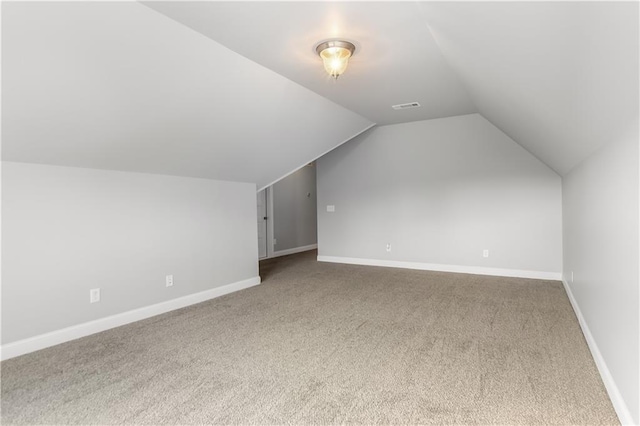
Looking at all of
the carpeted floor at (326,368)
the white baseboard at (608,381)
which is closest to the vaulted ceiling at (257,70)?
the white baseboard at (608,381)

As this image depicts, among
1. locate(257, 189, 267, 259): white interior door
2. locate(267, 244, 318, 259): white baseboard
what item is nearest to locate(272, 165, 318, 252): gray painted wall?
locate(267, 244, 318, 259): white baseboard

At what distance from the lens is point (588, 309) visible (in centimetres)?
287

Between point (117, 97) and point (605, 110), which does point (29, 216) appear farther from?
point (605, 110)

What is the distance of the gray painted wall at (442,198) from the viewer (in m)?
5.27

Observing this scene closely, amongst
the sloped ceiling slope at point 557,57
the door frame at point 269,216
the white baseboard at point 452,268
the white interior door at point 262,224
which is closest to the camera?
the sloped ceiling slope at point 557,57

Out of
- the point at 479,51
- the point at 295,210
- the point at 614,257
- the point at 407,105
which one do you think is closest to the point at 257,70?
the point at 479,51

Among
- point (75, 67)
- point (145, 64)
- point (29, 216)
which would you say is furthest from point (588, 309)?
point (29, 216)

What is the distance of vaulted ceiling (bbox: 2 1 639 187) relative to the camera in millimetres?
1613

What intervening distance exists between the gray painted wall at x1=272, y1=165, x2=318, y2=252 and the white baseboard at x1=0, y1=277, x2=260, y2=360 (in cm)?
337

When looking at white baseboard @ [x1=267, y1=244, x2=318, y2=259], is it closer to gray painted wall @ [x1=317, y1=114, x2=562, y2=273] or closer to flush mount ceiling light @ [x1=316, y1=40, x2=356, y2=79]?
gray painted wall @ [x1=317, y1=114, x2=562, y2=273]

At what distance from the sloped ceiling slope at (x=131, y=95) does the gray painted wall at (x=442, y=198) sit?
2427 mm

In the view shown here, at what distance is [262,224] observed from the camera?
24.6 ft

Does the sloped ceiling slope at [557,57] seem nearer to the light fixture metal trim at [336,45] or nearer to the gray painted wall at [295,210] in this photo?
the light fixture metal trim at [336,45]

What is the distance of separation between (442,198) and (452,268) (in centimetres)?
111
